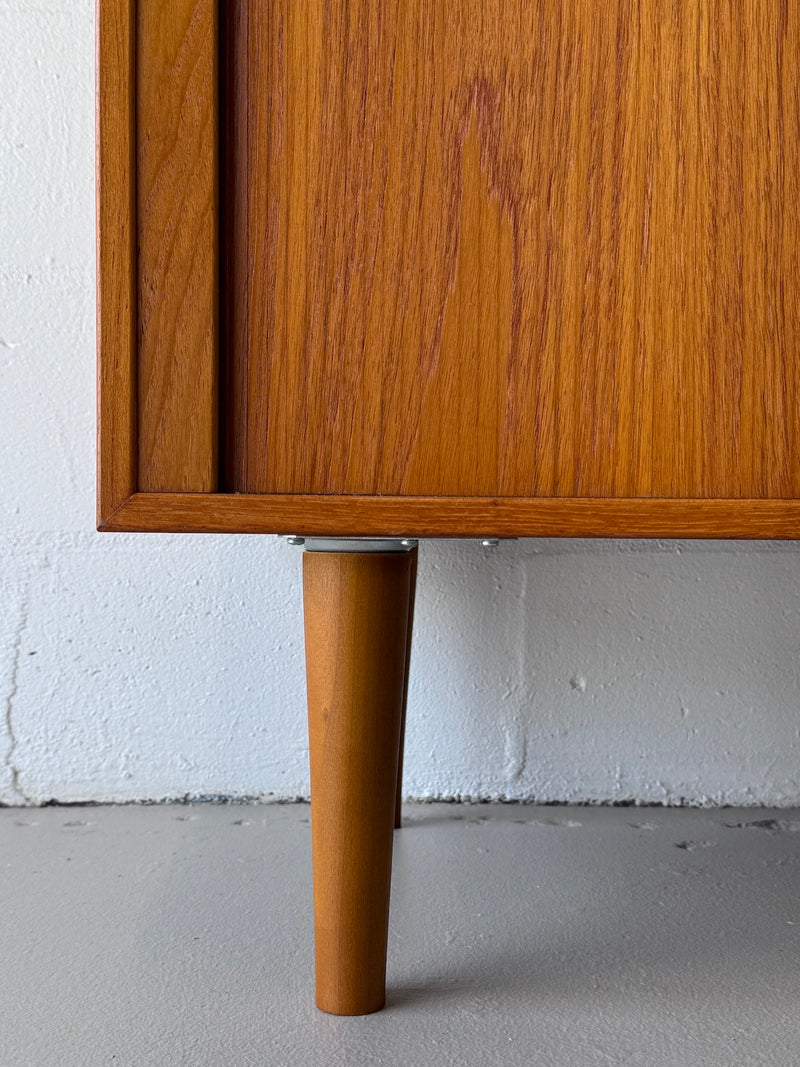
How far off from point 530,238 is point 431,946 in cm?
41

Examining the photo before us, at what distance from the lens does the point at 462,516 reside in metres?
0.41

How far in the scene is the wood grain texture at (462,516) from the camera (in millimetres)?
412

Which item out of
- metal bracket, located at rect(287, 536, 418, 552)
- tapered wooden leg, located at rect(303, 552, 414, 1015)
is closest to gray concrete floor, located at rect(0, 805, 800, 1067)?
tapered wooden leg, located at rect(303, 552, 414, 1015)

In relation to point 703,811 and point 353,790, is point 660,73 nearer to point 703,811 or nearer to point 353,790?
point 353,790

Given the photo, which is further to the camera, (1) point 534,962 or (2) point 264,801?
(2) point 264,801

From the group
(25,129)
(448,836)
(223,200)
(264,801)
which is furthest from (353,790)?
(25,129)

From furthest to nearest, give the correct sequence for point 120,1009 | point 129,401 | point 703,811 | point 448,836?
point 703,811 → point 448,836 → point 120,1009 → point 129,401

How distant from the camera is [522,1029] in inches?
19.2

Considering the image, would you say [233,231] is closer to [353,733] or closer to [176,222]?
[176,222]

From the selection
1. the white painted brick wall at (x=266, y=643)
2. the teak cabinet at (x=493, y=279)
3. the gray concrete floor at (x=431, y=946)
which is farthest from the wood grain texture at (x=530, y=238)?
the white painted brick wall at (x=266, y=643)

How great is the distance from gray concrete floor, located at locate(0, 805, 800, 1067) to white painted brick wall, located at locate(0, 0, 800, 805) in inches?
3.2

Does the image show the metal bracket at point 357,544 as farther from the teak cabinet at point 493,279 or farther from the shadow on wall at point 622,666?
the shadow on wall at point 622,666

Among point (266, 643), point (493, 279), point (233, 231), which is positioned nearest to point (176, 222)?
point (233, 231)

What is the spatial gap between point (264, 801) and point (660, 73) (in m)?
0.75
